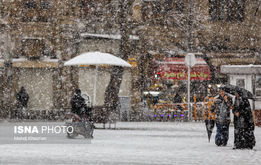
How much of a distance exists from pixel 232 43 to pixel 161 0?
4.50 metres

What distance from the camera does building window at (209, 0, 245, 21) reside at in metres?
38.0

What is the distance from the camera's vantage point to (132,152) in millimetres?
14641

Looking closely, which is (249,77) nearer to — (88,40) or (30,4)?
(88,40)

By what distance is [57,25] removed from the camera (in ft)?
119

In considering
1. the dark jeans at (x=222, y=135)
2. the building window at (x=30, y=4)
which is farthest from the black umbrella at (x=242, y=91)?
the building window at (x=30, y=4)

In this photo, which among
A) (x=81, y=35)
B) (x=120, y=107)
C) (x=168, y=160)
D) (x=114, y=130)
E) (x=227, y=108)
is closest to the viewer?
(x=168, y=160)

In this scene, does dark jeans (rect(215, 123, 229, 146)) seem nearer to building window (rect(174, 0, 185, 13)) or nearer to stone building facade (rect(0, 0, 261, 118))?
stone building facade (rect(0, 0, 261, 118))

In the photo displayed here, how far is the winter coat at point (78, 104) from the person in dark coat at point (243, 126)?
4.75m

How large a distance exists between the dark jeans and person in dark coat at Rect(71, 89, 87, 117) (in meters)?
4.15

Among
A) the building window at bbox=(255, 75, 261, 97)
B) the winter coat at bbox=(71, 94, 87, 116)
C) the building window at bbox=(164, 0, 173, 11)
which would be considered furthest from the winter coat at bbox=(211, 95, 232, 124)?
the building window at bbox=(164, 0, 173, 11)

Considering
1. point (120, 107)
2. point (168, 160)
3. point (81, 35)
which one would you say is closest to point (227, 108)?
point (168, 160)

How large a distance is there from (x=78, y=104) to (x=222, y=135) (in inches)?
169

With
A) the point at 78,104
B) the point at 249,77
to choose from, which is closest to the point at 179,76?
the point at 249,77

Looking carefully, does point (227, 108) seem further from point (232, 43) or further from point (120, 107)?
point (232, 43)
